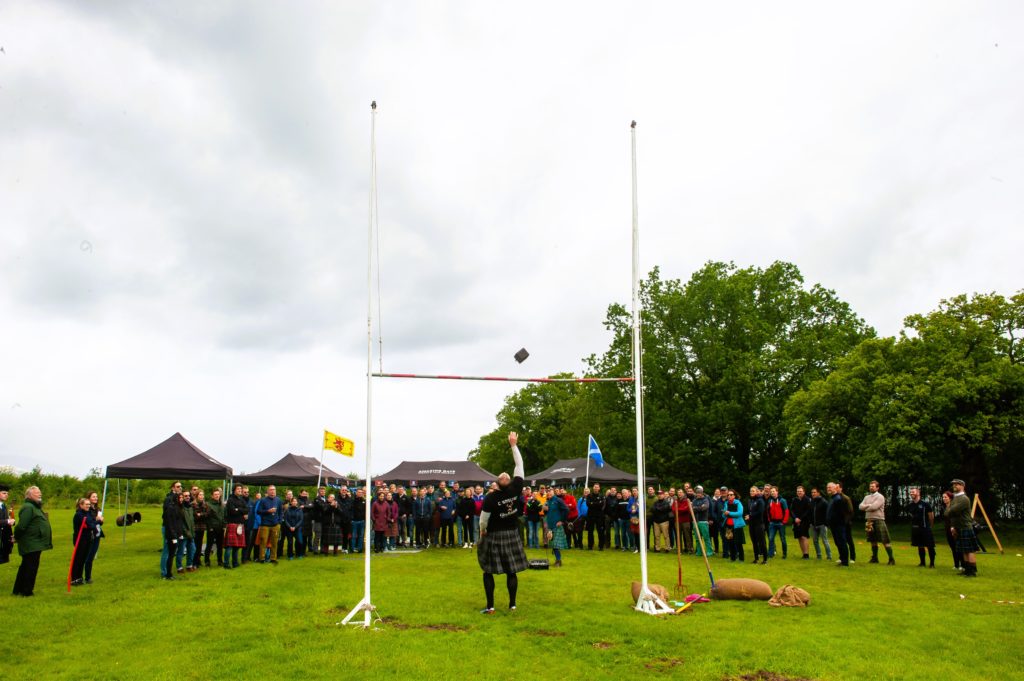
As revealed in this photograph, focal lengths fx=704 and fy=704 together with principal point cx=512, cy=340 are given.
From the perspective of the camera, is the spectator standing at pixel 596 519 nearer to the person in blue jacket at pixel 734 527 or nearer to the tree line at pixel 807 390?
the person in blue jacket at pixel 734 527

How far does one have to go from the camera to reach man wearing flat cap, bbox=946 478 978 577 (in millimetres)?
13484

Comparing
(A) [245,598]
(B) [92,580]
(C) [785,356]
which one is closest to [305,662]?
(A) [245,598]

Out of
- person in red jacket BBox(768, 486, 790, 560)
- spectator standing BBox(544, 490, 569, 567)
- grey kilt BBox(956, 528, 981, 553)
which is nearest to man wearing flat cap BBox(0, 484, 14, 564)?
spectator standing BBox(544, 490, 569, 567)

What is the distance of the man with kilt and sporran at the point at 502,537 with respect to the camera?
31.2 feet

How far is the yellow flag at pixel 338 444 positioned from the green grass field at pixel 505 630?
6.68 m

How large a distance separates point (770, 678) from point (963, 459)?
2660 centimetres

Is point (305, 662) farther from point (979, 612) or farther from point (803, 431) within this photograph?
point (803, 431)

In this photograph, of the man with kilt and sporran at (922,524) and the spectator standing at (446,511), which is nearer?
the man with kilt and sporran at (922,524)

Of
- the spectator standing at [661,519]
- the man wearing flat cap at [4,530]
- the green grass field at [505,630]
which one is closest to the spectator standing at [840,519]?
the green grass field at [505,630]

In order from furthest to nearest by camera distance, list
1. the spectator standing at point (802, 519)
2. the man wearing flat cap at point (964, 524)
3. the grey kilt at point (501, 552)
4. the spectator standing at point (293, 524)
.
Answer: the spectator standing at point (293, 524) < the spectator standing at point (802, 519) < the man wearing flat cap at point (964, 524) < the grey kilt at point (501, 552)

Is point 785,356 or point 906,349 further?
point 785,356

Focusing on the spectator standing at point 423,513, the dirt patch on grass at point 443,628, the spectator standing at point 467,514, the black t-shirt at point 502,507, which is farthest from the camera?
the spectator standing at point 423,513

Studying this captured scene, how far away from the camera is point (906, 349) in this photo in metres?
29.9

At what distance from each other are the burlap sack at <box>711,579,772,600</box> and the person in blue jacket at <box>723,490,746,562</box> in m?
5.58
